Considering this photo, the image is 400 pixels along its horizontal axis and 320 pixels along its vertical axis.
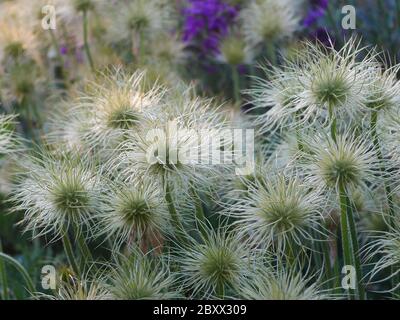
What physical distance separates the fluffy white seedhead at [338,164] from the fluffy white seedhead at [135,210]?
259mm

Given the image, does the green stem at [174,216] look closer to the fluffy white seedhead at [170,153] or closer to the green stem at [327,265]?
the fluffy white seedhead at [170,153]

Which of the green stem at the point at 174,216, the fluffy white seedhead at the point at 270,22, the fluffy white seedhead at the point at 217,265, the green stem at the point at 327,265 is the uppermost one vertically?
the fluffy white seedhead at the point at 270,22

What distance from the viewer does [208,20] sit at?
8.64 ft

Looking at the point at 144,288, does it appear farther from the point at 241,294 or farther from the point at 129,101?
the point at 129,101

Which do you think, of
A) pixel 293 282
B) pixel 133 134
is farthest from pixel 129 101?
pixel 293 282

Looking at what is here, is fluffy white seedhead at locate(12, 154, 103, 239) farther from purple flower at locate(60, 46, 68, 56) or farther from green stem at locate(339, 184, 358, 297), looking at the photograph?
purple flower at locate(60, 46, 68, 56)

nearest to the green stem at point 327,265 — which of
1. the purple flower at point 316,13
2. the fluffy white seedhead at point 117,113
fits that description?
the fluffy white seedhead at point 117,113

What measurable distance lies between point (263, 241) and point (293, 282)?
104mm

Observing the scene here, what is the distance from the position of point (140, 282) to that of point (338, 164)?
38 cm

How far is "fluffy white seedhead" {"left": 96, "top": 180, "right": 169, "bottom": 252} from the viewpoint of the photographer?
1.31m

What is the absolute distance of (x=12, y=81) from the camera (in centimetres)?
216

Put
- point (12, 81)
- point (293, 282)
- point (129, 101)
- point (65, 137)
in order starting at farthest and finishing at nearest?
1. point (12, 81)
2. point (65, 137)
3. point (129, 101)
4. point (293, 282)

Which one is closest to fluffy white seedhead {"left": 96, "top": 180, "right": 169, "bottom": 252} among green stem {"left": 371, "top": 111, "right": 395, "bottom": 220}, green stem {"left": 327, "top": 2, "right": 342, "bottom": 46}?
green stem {"left": 371, "top": 111, "right": 395, "bottom": 220}

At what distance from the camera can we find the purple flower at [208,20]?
8.48 feet
